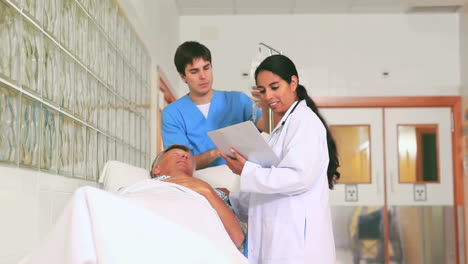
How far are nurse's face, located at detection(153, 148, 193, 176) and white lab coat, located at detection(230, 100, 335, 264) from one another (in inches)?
13.0

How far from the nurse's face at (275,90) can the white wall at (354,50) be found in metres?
3.12

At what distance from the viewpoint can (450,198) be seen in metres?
5.25

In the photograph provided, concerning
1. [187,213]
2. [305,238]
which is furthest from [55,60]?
[305,238]

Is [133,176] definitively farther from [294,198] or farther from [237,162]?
[294,198]

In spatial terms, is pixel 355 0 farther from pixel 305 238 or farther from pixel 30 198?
pixel 30 198

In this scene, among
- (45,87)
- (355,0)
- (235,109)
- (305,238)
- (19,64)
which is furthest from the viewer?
(355,0)

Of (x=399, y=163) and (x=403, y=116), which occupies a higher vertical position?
(x=403, y=116)

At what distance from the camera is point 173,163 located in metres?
2.31

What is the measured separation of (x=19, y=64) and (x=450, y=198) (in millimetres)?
4542

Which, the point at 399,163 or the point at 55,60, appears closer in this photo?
the point at 55,60

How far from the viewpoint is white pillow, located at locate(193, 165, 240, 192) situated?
2.53 meters

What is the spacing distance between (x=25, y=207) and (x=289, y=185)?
856 millimetres


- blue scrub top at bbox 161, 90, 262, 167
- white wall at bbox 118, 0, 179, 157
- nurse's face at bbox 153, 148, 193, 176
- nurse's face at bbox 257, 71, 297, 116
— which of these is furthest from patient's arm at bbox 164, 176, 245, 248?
white wall at bbox 118, 0, 179, 157

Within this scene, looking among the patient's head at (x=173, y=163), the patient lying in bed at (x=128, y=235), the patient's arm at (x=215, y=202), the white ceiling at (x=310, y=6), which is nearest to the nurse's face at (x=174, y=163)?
the patient's head at (x=173, y=163)
